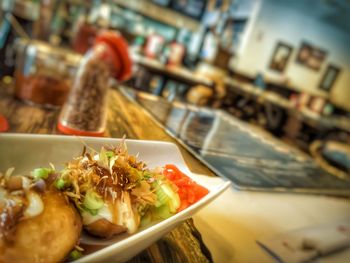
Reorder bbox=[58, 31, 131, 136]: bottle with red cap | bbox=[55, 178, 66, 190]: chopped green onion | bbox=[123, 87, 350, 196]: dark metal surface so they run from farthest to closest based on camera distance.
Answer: bbox=[123, 87, 350, 196]: dark metal surface
bbox=[58, 31, 131, 136]: bottle with red cap
bbox=[55, 178, 66, 190]: chopped green onion

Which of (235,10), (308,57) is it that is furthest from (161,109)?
(308,57)

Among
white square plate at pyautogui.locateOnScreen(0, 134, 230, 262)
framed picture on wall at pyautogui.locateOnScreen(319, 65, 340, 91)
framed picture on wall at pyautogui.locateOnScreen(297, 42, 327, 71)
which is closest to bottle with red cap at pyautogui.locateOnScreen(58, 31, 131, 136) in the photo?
white square plate at pyautogui.locateOnScreen(0, 134, 230, 262)

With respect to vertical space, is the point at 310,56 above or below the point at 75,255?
above

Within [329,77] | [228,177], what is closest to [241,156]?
Result: [228,177]

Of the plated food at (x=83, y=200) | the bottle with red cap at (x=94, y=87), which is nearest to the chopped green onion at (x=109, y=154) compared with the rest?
the plated food at (x=83, y=200)

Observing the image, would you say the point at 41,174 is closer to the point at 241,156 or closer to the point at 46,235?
the point at 46,235

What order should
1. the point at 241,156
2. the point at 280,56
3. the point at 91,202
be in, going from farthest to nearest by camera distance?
the point at 280,56 → the point at 241,156 → the point at 91,202

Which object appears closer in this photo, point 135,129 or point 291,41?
point 135,129

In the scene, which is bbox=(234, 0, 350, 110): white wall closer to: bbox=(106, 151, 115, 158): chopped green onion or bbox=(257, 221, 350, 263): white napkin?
bbox=(257, 221, 350, 263): white napkin
